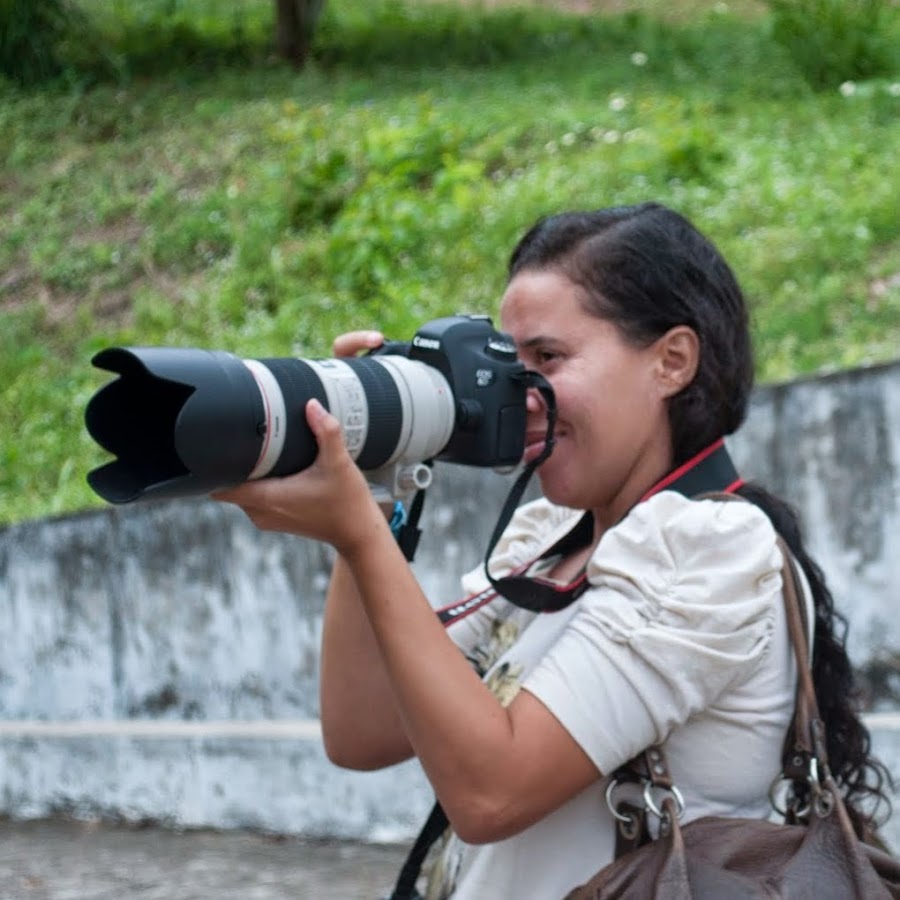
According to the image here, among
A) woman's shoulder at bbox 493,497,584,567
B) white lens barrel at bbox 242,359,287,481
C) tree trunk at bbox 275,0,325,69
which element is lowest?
woman's shoulder at bbox 493,497,584,567

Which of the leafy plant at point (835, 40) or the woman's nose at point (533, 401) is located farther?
the leafy plant at point (835, 40)

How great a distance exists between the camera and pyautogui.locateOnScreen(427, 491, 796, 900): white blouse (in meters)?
1.68

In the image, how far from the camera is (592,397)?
6.18 feet

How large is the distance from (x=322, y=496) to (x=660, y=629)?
0.38m

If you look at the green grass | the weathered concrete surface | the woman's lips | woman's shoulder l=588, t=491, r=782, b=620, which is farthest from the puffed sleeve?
the green grass

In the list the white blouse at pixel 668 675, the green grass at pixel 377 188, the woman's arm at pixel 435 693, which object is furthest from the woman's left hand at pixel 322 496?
the green grass at pixel 377 188

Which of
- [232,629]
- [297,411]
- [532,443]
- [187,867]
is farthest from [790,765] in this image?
[232,629]

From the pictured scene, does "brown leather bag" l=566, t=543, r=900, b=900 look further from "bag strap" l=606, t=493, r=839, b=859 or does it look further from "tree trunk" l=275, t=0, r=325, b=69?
"tree trunk" l=275, t=0, r=325, b=69

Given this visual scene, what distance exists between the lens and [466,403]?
193 centimetres

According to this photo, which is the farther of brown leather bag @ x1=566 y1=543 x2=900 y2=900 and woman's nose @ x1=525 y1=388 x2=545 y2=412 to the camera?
woman's nose @ x1=525 y1=388 x2=545 y2=412

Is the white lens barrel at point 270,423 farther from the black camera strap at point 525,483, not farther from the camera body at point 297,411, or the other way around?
the black camera strap at point 525,483

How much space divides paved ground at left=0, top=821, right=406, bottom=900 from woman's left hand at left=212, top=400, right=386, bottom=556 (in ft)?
7.85

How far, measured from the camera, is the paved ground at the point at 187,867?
4.05 m

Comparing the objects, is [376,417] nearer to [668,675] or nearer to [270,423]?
[270,423]
